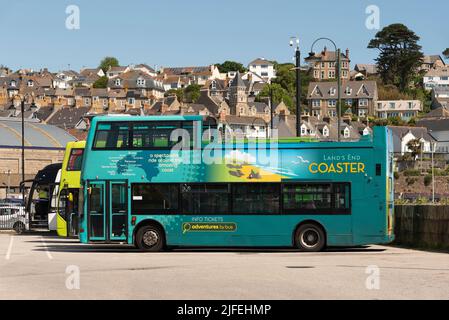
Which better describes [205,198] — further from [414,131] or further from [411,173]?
[414,131]

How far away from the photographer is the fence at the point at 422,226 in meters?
27.0

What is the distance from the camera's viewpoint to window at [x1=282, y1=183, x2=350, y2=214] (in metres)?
27.5

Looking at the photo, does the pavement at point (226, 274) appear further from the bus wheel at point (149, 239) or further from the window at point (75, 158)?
the window at point (75, 158)

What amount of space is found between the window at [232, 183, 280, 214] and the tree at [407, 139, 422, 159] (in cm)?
11746

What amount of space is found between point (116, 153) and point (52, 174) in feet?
44.4

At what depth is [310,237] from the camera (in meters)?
27.7

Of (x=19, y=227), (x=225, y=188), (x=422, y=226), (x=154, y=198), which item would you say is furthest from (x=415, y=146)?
(x=154, y=198)

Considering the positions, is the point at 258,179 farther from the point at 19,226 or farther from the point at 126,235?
the point at 19,226

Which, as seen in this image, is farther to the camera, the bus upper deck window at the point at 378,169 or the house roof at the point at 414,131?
the house roof at the point at 414,131

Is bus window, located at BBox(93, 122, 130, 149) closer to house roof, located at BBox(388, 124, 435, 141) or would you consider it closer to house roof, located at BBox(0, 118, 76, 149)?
house roof, located at BBox(0, 118, 76, 149)

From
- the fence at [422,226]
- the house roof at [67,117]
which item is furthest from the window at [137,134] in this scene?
the house roof at [67,117]

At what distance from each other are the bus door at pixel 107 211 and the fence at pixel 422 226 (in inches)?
364

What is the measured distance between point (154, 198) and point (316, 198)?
5004mm

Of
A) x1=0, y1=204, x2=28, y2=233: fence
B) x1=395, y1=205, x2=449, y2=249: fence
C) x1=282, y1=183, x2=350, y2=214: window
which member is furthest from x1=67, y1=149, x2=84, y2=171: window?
x1=0, y1=204, x2=28, y2=233: fence
